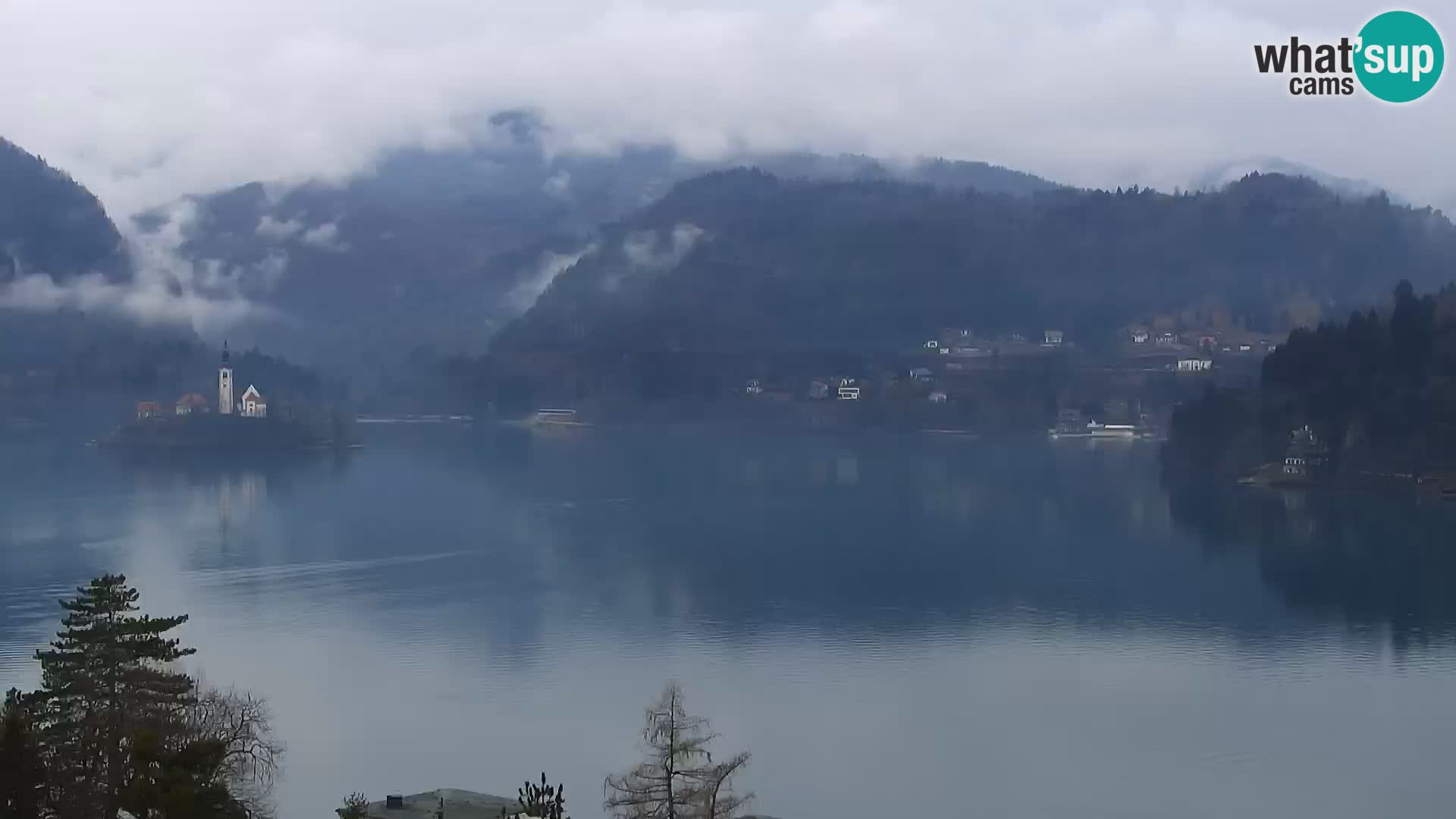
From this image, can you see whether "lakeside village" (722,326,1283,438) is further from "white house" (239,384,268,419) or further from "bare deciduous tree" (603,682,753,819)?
"bare deciduous tree" (603,682,753,819)

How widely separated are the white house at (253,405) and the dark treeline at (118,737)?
3437 centimetres

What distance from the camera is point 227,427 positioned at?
134 feet

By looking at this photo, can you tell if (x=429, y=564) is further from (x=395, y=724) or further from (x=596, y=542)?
(x=395, y=724)

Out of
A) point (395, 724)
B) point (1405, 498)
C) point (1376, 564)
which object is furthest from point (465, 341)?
point (395, 724)

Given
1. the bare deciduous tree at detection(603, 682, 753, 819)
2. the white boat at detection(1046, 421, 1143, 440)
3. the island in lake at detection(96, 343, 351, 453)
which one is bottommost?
the bare deciduous tree at detection(603, 682, 753, 819)

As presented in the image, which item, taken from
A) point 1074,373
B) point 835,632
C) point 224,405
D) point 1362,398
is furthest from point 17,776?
point 1074,373

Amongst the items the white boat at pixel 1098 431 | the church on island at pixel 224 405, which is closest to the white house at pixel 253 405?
the church on island at pixel 224 405

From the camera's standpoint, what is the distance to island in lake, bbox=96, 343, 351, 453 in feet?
134

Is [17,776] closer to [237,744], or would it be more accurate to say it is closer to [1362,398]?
[237,744]

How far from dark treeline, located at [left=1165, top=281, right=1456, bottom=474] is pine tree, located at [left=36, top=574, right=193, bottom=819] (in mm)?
22159

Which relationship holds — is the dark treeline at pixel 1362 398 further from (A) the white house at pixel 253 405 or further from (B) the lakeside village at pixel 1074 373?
(A) the white house at pixel 253 405

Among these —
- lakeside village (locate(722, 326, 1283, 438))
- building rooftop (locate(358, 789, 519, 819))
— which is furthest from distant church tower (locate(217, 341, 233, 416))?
building rooftop (locate(358, 789, 519, 819))

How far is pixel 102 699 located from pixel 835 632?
787cm

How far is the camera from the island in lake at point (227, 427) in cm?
4081
